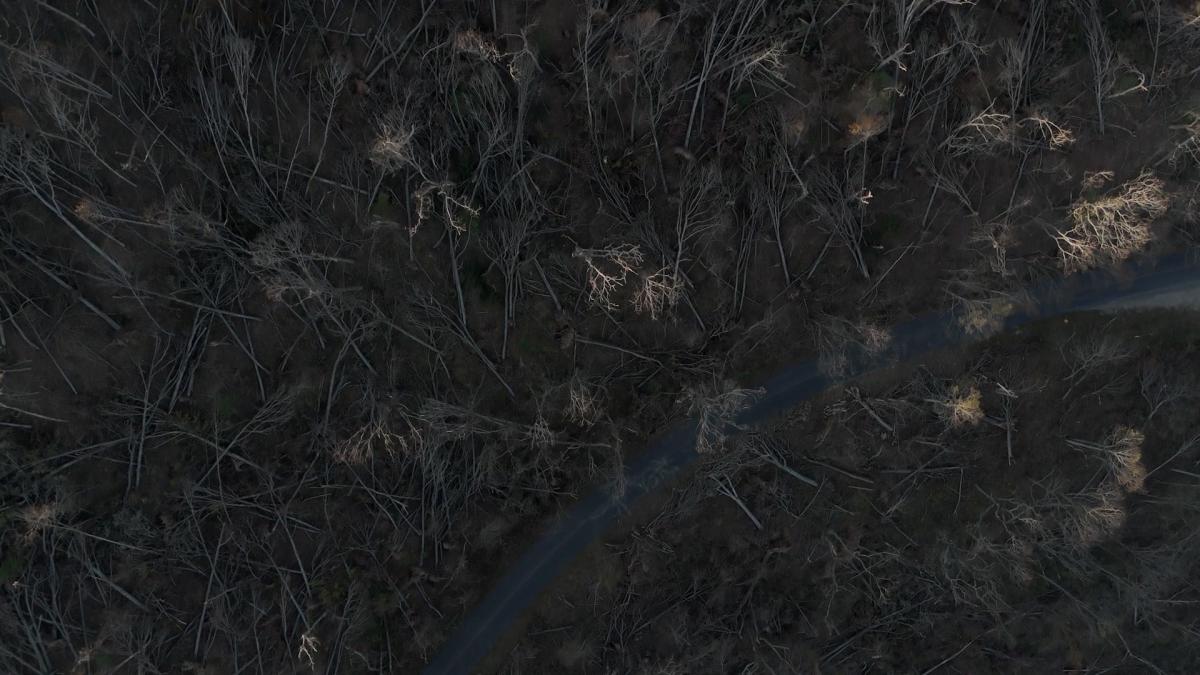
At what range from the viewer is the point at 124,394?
20516 millimetres

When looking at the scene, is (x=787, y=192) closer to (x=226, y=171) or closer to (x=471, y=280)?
(x=471, y=280)

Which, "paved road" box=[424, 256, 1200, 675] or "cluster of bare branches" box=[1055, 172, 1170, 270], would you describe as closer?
"cluster of bare branches" box=[1055, 172, 1170, 270]

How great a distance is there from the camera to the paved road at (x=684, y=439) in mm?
22344

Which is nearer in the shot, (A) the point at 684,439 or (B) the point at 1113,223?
(B) the point at 1113,223

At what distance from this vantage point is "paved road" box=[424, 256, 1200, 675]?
2234 cm

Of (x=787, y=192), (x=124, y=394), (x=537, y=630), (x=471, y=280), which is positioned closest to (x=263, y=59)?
(x=471, y=280)

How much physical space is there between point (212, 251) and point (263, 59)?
6929 millimetres

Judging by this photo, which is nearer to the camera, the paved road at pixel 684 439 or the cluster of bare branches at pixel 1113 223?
the cluster of bare branches at pixel 1113 223

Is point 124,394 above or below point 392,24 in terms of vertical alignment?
below

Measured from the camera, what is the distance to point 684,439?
2244cm

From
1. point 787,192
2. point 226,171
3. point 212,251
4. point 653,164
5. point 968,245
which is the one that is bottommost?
point 968,245

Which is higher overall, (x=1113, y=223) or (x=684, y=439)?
(x=684, y=439)

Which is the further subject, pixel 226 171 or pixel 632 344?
pixel 632 344

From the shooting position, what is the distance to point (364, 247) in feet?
69.0
